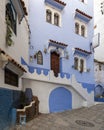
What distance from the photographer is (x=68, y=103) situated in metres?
19.3

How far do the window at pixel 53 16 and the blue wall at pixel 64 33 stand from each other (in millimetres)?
408

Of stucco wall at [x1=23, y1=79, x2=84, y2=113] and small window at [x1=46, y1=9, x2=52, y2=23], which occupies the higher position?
small window at [x1=46, y1=9, x2=52, y2=23]

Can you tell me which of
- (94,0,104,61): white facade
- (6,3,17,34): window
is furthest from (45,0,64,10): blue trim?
(94,0,104,61): white facade

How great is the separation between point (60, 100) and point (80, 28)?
7482 millimetres

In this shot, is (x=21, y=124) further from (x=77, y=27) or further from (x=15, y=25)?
(x=77, y=27)

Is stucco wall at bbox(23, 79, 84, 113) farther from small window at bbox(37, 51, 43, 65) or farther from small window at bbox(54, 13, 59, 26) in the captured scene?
small window at bbox(54, 13, 59, 26)

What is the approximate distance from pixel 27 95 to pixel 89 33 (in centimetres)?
1116

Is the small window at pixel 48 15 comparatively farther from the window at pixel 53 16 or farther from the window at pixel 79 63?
the window at pixel 79 63

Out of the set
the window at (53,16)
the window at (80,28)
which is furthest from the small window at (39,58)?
the window at (80,28)

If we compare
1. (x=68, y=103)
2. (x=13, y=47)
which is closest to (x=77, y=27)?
(x=68, y=103)

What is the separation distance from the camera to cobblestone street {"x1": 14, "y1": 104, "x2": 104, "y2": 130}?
41.7 ft

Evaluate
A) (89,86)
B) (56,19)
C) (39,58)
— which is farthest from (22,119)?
(89,86)

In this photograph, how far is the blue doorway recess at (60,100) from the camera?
18.1 metres

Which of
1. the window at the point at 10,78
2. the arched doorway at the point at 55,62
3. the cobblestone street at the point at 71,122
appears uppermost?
the arched doorway at the point at 55,62
